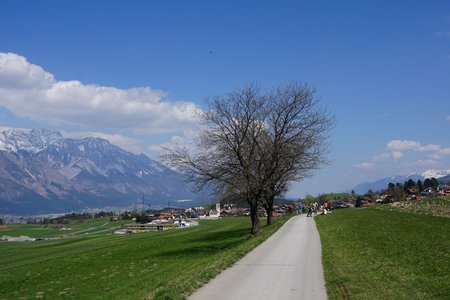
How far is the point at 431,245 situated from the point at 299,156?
58.4ft

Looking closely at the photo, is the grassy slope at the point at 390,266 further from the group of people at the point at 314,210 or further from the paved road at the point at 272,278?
the group of people at the point at 314,210

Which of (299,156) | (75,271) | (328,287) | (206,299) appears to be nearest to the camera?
(206,299)

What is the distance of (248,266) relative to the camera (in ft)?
→ 56.5

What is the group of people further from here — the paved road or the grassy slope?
the paved road

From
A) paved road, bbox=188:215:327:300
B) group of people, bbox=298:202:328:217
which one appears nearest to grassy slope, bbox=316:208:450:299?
paved road, bbox=188:215:327:300

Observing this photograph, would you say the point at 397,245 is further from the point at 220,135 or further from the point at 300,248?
the point at 220,135

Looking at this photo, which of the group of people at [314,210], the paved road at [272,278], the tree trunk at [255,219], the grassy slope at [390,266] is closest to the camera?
the grassy slope at [390,266]

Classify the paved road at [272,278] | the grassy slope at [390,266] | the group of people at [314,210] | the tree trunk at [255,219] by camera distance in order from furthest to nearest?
the group of people at [314,210]
the tree trunk at [255,219]
the paved road at [272,278]
the grassy slope at [390,266]

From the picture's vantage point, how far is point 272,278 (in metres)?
14.5

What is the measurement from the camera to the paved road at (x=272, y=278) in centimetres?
1226

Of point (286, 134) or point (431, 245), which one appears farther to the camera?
point (286, 134)

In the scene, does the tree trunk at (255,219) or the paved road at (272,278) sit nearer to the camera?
the paved road at (272,278)

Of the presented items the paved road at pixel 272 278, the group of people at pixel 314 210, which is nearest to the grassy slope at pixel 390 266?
the paved road at pixel 272 278

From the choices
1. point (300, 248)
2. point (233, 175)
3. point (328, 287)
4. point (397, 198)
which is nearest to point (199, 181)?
point (233, 175)
